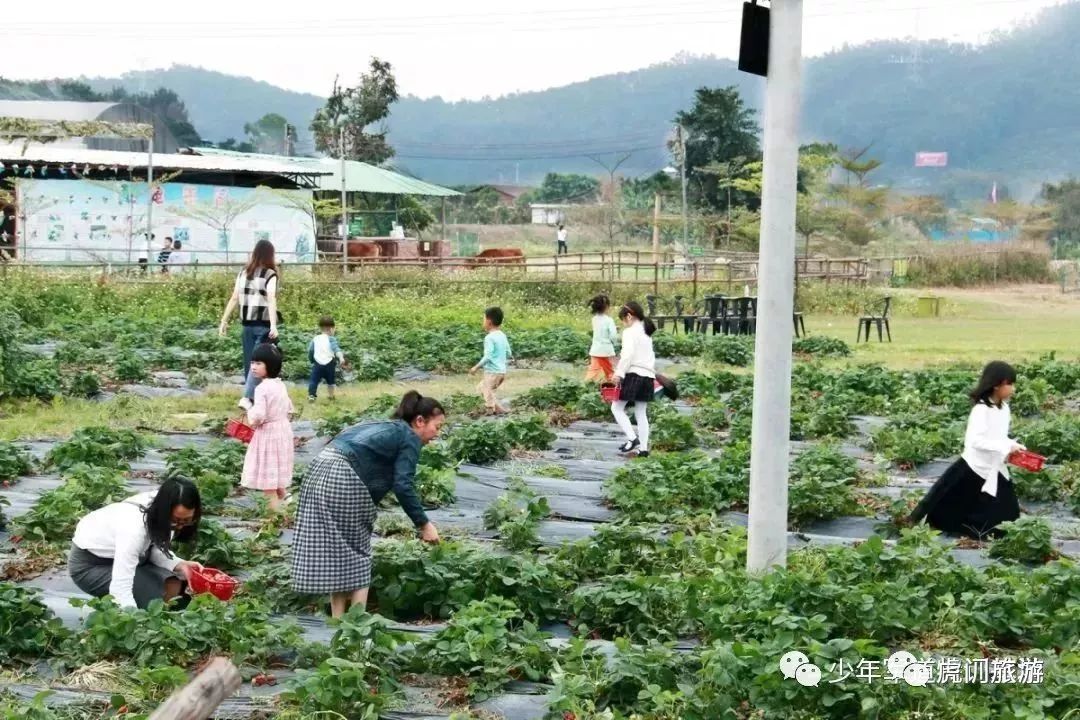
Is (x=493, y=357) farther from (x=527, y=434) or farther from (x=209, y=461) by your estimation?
(x=209, y=461)

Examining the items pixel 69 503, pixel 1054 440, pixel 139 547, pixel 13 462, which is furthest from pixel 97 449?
pixel 1054 440

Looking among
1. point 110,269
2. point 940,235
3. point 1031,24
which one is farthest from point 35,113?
point 1031,24

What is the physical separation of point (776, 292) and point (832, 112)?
16235cm

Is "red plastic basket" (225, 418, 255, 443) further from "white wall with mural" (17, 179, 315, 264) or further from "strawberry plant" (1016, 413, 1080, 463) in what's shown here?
"white wall with mural" (17, 179, 315, 264)

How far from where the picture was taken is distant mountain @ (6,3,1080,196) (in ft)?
485

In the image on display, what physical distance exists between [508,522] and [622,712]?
Answer: 3.37 meters

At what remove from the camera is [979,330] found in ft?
106

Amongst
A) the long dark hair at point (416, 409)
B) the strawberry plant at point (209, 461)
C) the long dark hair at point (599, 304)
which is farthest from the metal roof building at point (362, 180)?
the long dark hair at point (416, 409)

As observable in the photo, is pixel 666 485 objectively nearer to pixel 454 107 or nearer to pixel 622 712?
pixel 622 712

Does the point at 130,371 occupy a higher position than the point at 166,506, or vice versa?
the point at 166,506

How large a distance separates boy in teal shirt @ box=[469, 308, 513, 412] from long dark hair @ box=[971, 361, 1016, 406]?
247 inches

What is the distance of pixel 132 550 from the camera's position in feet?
22.8

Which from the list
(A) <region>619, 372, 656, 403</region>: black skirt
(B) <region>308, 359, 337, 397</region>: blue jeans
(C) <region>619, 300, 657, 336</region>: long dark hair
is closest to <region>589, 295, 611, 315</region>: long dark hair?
(C) <region>619, 300, 657, 336</region>: long dark hair

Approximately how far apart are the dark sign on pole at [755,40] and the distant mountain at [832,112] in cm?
12660
